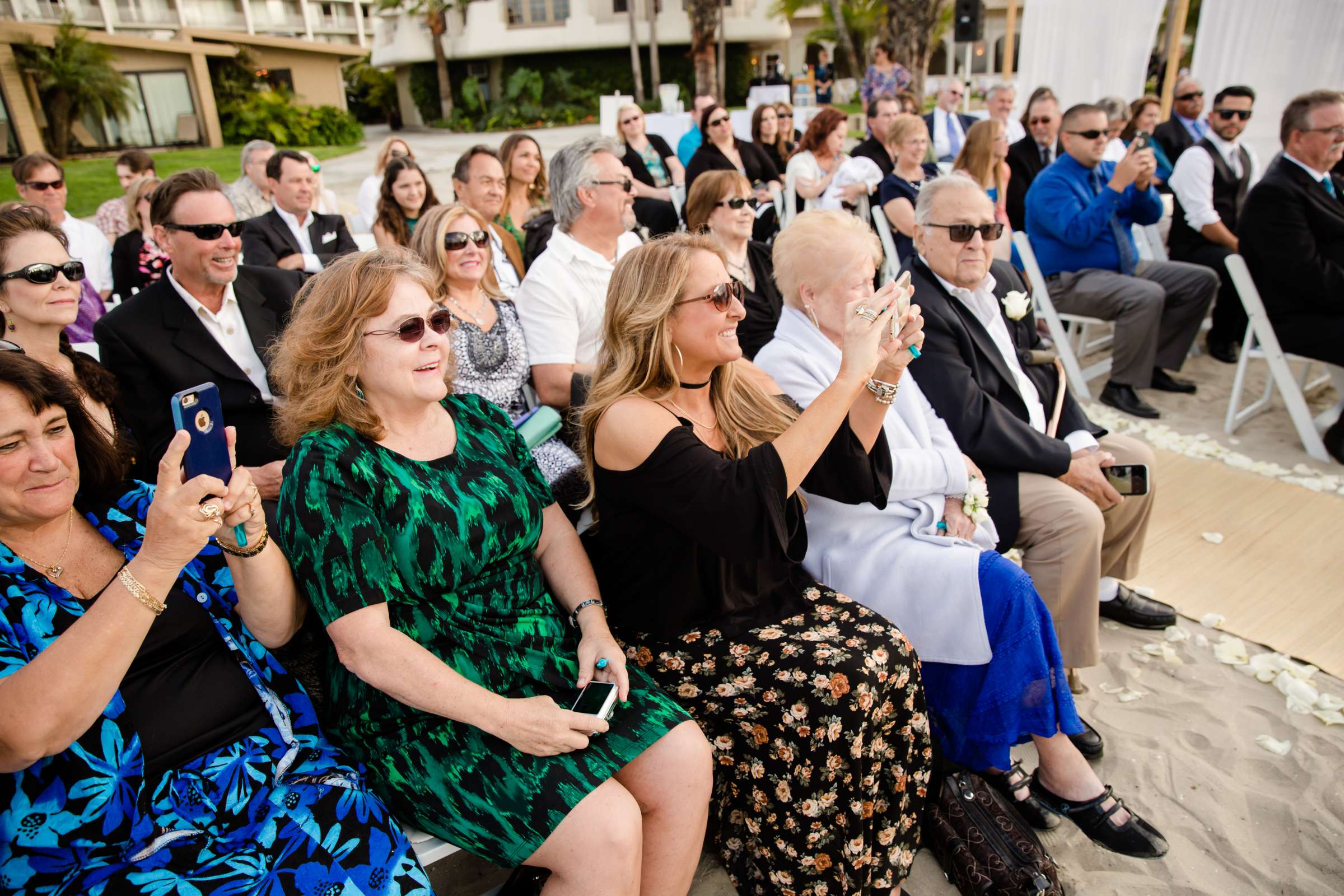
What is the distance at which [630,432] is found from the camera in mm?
2047

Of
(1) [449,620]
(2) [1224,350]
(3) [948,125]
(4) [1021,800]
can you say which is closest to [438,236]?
(1) [449,620]

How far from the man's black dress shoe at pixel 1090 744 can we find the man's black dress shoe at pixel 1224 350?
15.3 ft

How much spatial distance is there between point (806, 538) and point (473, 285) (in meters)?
1.91

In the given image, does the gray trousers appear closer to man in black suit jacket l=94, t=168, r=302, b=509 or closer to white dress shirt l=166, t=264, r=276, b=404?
man in black suit jacket l=94, t=168, r=302, b=509

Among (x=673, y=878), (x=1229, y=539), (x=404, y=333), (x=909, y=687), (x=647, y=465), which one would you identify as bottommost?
(x=1229, y=539)

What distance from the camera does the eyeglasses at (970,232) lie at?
3.04 m

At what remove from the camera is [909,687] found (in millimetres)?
2104

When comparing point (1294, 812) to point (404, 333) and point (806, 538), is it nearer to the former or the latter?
point (806, 538)

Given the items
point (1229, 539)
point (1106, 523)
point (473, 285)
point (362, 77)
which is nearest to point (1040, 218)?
point (1229, 539)

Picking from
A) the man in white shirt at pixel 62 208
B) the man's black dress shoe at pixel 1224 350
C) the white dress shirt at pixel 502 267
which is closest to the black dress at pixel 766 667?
the white dress shirt at pixel 502 267

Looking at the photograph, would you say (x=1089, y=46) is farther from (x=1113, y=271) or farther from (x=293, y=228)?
(x=293, y=228)

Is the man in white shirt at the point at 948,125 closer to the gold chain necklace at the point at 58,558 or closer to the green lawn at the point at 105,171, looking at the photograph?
the green lawn at the point at 105,171

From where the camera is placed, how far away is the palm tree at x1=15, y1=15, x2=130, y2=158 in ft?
52.3

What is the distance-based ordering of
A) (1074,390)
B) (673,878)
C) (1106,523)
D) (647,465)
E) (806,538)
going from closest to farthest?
1. (673,878)
2. (647,465)
3. (806,538)
4. (1106,523)
5. (1074,390)
